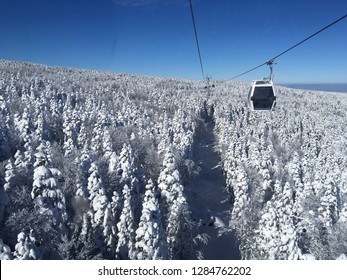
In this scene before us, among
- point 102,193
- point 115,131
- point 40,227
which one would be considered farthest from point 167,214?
point 115,131

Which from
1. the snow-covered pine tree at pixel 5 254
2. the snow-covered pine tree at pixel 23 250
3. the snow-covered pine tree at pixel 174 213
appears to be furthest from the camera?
the snow-covered pine tree at pixel 174 213

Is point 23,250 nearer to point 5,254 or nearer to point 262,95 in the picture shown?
point 5,254

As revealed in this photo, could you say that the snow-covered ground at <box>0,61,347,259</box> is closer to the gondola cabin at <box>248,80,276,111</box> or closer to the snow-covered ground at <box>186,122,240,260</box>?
the snow-covered ground at <box>186,122,240,260</box>

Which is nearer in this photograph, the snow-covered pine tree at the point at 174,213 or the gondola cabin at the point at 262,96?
the gondola cabin at the point at 262,96

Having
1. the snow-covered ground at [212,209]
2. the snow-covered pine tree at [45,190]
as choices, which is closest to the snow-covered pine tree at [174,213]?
the snow-covered ground at [212,209]

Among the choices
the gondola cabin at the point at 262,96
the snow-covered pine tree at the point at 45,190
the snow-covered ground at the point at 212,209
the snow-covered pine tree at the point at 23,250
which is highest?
Answer: the gondola cabin at the point at 262,96

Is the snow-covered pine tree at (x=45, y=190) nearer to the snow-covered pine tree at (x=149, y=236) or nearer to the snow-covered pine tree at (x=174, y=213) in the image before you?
the snow-covered pine tree at (x=149, y=236)

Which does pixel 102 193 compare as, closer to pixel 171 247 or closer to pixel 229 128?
pixel 171 247

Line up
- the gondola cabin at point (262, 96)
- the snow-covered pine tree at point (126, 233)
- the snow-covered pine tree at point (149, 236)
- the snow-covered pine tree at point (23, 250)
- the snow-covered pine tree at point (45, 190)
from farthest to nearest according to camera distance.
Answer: the snow-covered pine tree at point (126, 233) < the snow-covered pine tree at point (149, 236) < the snow-covered pine tree at point (45, 190) < the gondola cabin at point (262, 96) < the snow-covered pine tree at point (23, 250)

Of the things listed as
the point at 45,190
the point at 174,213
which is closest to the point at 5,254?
the point at 45,190
